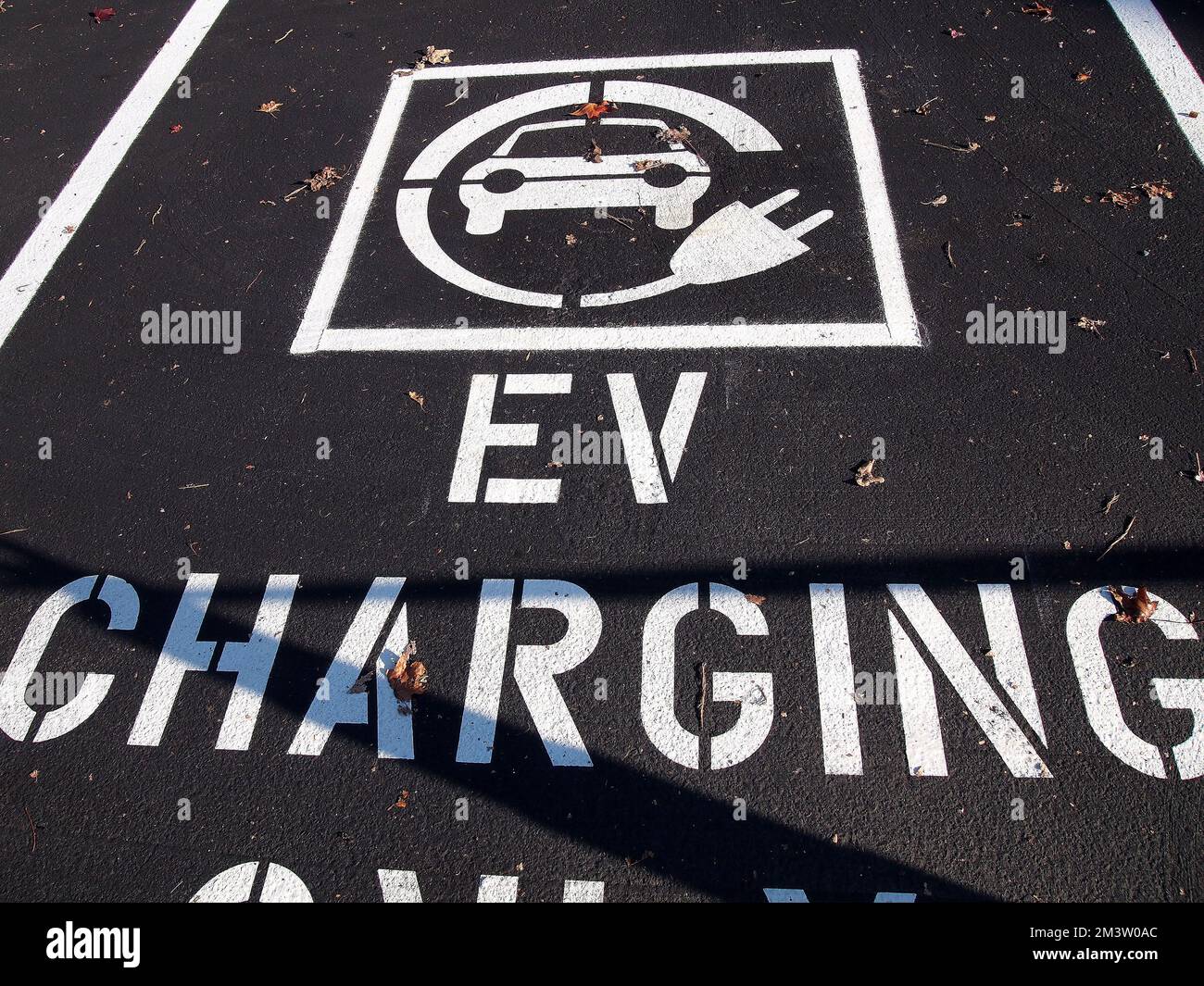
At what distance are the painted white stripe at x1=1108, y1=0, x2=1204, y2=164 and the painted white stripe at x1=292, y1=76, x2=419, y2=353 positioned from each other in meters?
5.99

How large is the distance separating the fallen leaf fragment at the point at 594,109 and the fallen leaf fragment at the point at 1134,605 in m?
5.12

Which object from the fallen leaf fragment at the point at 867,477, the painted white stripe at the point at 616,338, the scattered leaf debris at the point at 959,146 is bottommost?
the fallen leaf fragment at the point at 867,477

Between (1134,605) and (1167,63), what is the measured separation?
16.6ft

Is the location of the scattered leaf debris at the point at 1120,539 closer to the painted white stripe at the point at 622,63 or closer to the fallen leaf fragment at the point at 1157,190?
the fallen leaf fragment at the point at 1157,190

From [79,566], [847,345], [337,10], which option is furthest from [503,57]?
[79,566]

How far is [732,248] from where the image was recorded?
5.84 metres

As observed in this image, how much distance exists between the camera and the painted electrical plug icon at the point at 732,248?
566 centimetres

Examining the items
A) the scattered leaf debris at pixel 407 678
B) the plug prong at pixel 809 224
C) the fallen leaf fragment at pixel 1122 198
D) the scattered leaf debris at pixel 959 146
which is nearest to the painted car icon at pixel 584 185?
the plug prong at pixel 809 224

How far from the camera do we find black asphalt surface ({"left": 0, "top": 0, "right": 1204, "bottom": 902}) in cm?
369

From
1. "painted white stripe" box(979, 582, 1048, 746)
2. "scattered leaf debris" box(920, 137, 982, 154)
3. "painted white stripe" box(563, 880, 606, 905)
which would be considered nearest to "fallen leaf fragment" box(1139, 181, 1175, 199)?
"scattered leaf debris" box(920, 137, 982, 154)

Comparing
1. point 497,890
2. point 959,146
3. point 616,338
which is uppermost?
point 959,146

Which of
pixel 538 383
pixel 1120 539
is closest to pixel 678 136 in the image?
pixel 538 383

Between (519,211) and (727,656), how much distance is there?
377cm

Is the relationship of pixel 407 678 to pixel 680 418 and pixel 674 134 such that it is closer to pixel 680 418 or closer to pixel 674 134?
pixel 680 418
